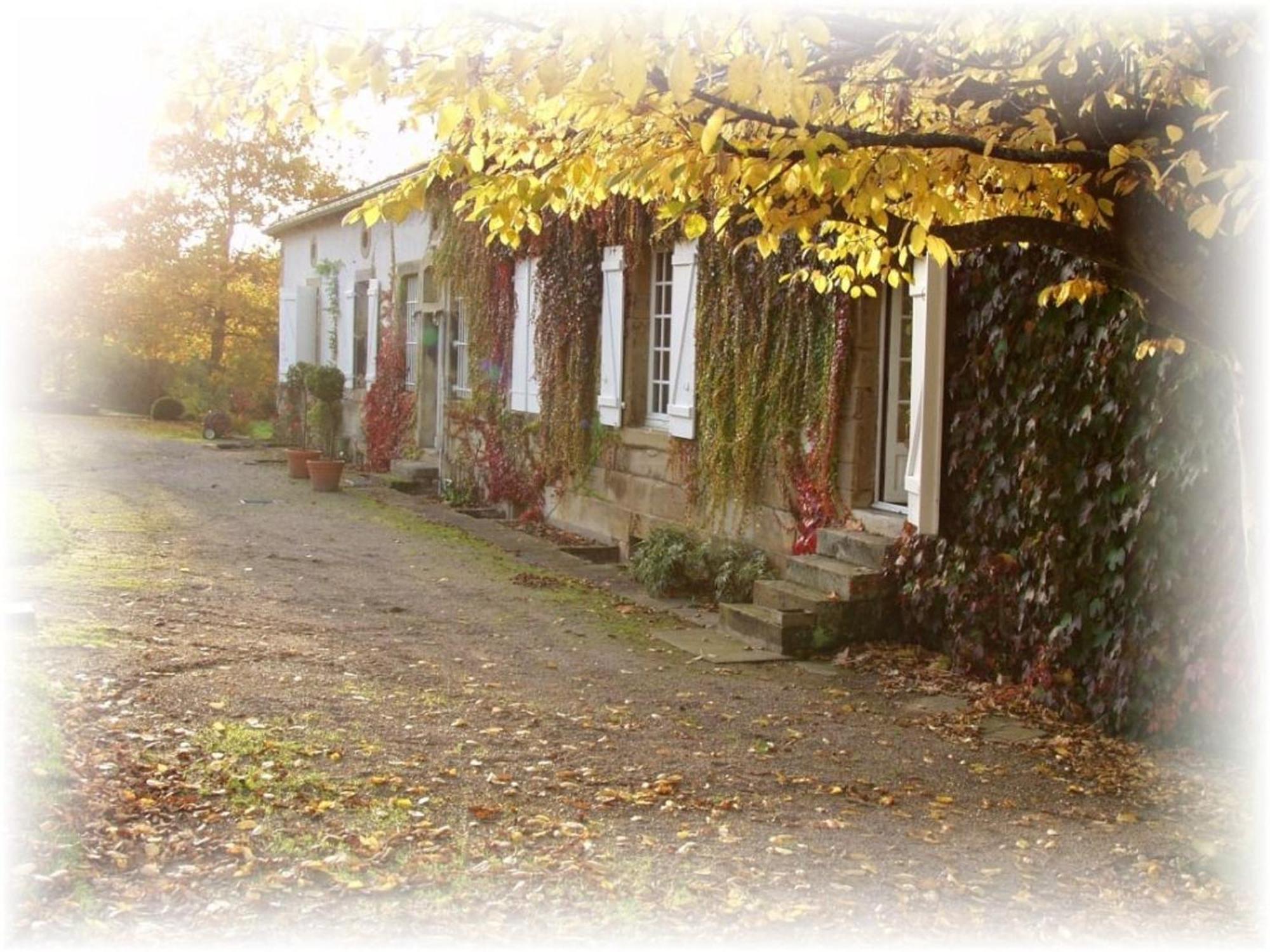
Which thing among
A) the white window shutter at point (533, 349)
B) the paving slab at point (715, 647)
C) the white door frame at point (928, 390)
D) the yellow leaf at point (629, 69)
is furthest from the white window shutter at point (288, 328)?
the yellow leaf at point (629, 69)

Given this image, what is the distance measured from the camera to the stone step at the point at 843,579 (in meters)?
8.45

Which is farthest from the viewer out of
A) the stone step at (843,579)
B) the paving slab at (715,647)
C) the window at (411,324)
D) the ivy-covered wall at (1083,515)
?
the window at (411,324)

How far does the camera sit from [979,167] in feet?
18.5

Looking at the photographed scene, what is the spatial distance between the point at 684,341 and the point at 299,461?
8141 mm

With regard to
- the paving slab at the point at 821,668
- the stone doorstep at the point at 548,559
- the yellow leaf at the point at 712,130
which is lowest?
the paving slab at the point at 821,668

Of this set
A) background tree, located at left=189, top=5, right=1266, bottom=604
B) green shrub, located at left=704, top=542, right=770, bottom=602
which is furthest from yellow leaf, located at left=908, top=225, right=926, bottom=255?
green shrub, located at left=704, top=542, right=770, bottom=602

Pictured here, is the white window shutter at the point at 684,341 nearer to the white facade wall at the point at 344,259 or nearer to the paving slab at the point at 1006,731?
the paving slab at the point at 1006,731

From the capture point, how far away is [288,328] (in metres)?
23.1

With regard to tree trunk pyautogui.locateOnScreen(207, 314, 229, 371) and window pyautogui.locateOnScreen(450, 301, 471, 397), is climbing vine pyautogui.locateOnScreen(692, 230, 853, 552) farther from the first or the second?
tree trunk pyautogui.locateOnScreen(207, 314, 229, 371)

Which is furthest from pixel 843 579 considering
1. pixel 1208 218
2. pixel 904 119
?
pixel 1208 218

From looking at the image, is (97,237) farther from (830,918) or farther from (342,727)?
(830,918)

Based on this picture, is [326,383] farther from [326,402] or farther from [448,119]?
[448,119]

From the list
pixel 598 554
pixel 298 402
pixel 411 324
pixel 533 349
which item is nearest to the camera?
pixel 598 554

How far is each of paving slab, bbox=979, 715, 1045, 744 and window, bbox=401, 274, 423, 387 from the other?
1206 cm
